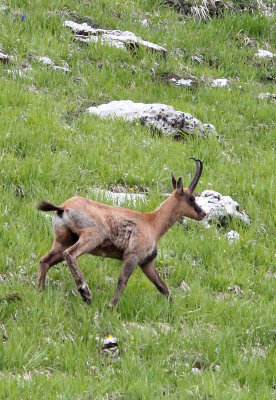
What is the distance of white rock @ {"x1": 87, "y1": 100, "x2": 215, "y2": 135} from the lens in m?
13.1

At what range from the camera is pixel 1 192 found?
33.9 ft

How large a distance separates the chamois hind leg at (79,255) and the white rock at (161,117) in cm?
483

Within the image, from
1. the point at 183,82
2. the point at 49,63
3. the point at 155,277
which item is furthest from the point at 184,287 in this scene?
the point at 183,82

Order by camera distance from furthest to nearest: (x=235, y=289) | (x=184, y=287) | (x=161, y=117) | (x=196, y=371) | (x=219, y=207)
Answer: (x=161, y=117)
(x=219, y=207)
(x=235, y=289)
(x=184, y=287)
(x=196, y=371)

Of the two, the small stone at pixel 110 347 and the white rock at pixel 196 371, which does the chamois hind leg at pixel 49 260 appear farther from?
the white rock at pixel 196 371

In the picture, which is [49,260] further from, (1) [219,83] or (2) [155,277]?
(1) [219,83]

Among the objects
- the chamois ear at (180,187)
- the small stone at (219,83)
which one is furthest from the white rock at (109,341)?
the small stone at (219,83)

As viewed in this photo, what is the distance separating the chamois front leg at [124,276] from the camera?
8547 millimetres

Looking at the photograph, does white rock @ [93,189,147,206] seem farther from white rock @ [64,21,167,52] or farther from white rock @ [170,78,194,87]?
white rock @ [64,21,167,52]

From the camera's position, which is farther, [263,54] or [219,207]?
[263,54]

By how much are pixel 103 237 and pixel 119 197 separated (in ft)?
7.39

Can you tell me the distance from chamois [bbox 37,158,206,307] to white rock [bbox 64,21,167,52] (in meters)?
6.31

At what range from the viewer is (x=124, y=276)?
28.6ft

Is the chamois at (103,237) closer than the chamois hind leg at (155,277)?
Yes
